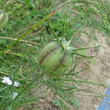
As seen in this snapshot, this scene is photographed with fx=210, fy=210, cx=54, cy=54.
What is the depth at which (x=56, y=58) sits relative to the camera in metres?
0.79

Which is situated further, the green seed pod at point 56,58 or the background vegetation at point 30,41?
the background vegetation at point 30,41

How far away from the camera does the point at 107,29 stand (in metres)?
3.09

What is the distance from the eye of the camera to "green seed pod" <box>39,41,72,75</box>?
78 cm

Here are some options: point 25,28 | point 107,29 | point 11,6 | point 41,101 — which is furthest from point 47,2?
point 41,101

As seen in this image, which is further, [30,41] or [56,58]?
[30,41]

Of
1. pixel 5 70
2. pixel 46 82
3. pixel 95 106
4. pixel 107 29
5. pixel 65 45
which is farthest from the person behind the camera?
pixel 107 29

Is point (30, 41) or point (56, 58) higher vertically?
point (56, 58)

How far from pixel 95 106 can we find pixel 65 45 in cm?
134

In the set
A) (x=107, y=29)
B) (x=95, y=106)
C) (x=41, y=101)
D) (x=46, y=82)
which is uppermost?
(x=46, y=82)

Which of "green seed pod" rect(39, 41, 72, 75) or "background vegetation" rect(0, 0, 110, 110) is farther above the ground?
"green seed pod" rect(39, 41, 72, 75)

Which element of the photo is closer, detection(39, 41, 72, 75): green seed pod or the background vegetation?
detection(39, 41, 72, 75): green seed pod

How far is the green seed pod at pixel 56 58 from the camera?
782 millimetres

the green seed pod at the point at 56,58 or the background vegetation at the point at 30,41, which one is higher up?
the green seed pod at the point at 56,58

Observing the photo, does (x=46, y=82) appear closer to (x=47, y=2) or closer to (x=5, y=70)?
(x=5, y=70)
